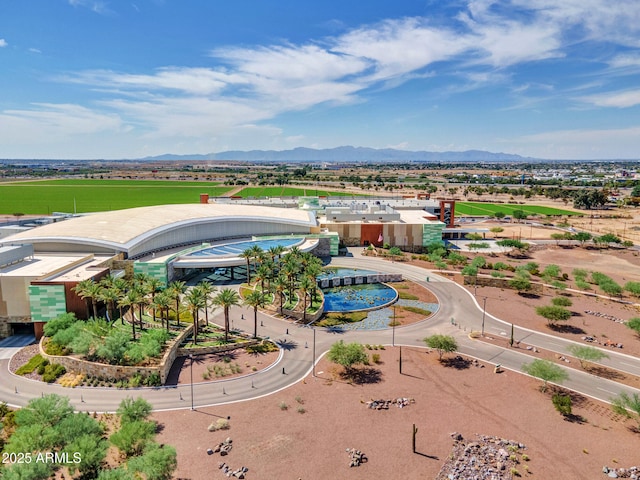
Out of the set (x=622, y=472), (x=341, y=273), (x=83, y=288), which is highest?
(x=83, y=288)

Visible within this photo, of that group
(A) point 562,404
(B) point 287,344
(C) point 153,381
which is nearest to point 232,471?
(C) point 153,381

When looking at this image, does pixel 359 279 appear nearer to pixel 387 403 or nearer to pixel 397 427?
pixel 387 403

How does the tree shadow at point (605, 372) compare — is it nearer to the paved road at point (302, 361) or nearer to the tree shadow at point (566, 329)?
the paved road at point (302, 361)

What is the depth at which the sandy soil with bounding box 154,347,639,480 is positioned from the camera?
35812mm

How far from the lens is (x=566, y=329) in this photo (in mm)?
65562

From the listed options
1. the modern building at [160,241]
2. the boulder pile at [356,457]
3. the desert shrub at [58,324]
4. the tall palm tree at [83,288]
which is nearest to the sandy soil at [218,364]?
the tall palm tree at [83,288]

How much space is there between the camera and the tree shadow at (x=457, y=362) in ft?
175

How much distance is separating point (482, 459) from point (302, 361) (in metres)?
23.7

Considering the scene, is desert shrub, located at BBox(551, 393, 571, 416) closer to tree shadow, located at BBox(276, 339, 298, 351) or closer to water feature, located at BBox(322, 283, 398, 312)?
tree shadow, located at BBox(276, 339, 298, 351)

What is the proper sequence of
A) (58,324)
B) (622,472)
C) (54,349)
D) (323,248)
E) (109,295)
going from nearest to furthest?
(622,472) → (54,349) → (109,295) → (58,324) → (323,248)

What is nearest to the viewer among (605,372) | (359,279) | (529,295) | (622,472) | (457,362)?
(622,472)

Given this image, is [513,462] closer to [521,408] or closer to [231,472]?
[521,408]

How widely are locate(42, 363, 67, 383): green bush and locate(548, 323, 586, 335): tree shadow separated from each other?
67310 millimetres

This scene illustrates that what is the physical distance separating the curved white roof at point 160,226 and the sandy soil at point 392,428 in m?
48.5
